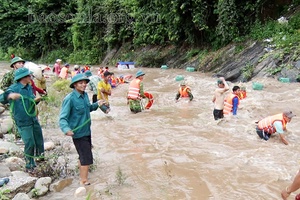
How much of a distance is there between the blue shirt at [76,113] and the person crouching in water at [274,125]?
11.9 feet

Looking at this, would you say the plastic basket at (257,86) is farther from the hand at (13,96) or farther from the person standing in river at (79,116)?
the hand at (13,96)

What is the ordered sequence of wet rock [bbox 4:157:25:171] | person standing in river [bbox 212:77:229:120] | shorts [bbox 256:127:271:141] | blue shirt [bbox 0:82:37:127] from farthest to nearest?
person standing in river [bbox 212:77:229:120]
shorts [bbox 256:127:271:141]
wet rock [bbox 4:157:25:171]
blue shirt [bbox 0:82:37:127]

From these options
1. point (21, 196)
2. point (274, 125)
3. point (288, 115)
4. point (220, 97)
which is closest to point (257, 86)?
point (220, 97)

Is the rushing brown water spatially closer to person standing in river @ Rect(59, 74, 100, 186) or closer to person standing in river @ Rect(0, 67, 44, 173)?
person standing in river @ Rect(59, 74, 100, 186)

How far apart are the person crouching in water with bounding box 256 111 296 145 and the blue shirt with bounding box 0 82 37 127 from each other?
14.0 ft

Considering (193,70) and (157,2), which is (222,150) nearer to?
(193,70)

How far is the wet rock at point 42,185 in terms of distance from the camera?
4605 millimetres

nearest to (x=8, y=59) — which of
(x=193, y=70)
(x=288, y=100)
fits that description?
(x=193, y=70)

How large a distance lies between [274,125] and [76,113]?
3.79 metres

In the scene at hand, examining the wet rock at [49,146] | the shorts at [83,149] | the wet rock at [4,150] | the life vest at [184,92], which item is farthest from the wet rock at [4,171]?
the life vest at [184,92]

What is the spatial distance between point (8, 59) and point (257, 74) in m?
28.5

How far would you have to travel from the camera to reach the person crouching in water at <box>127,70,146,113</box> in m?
9.30

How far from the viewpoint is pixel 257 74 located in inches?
537

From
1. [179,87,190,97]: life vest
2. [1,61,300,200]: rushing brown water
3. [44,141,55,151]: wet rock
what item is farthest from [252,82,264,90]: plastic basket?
[44,141,55,151]: wet rock
